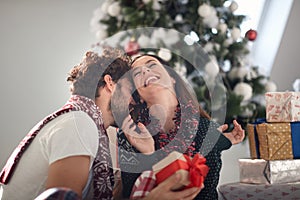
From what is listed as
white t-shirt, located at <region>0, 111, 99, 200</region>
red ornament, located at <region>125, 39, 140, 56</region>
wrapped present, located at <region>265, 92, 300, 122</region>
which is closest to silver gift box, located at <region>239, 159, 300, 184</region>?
wrapped present, located at <region>265, 92, 300, 122</region>

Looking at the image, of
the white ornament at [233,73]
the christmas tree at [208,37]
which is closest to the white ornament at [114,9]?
the christmas tree at [208,37]

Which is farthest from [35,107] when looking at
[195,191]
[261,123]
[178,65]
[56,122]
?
[195,191]

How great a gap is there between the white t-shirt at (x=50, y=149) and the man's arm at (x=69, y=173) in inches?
0.6

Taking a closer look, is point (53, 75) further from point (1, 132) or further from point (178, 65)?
point (178, 65)

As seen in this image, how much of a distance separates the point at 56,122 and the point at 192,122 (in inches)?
19.6

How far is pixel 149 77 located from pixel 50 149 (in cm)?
42

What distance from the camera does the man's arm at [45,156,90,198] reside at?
3.98 feet

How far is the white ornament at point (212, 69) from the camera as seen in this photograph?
2.38 meters

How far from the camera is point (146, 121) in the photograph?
5.38 feet

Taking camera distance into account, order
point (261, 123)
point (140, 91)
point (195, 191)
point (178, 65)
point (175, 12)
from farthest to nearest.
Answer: point (175, 12) → point (178, 65) → point (261, 123) → point (140, 91) → point (195, 191)

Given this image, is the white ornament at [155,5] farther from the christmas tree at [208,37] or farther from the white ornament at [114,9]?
the white ornament at [114,9]

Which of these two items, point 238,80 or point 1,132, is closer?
point 238,80

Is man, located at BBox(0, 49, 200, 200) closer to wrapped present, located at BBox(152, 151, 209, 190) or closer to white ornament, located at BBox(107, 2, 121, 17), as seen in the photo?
wrapped present, located at BBox(152, 151, 209, 190)

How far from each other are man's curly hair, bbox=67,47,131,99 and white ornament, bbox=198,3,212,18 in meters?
0.95
